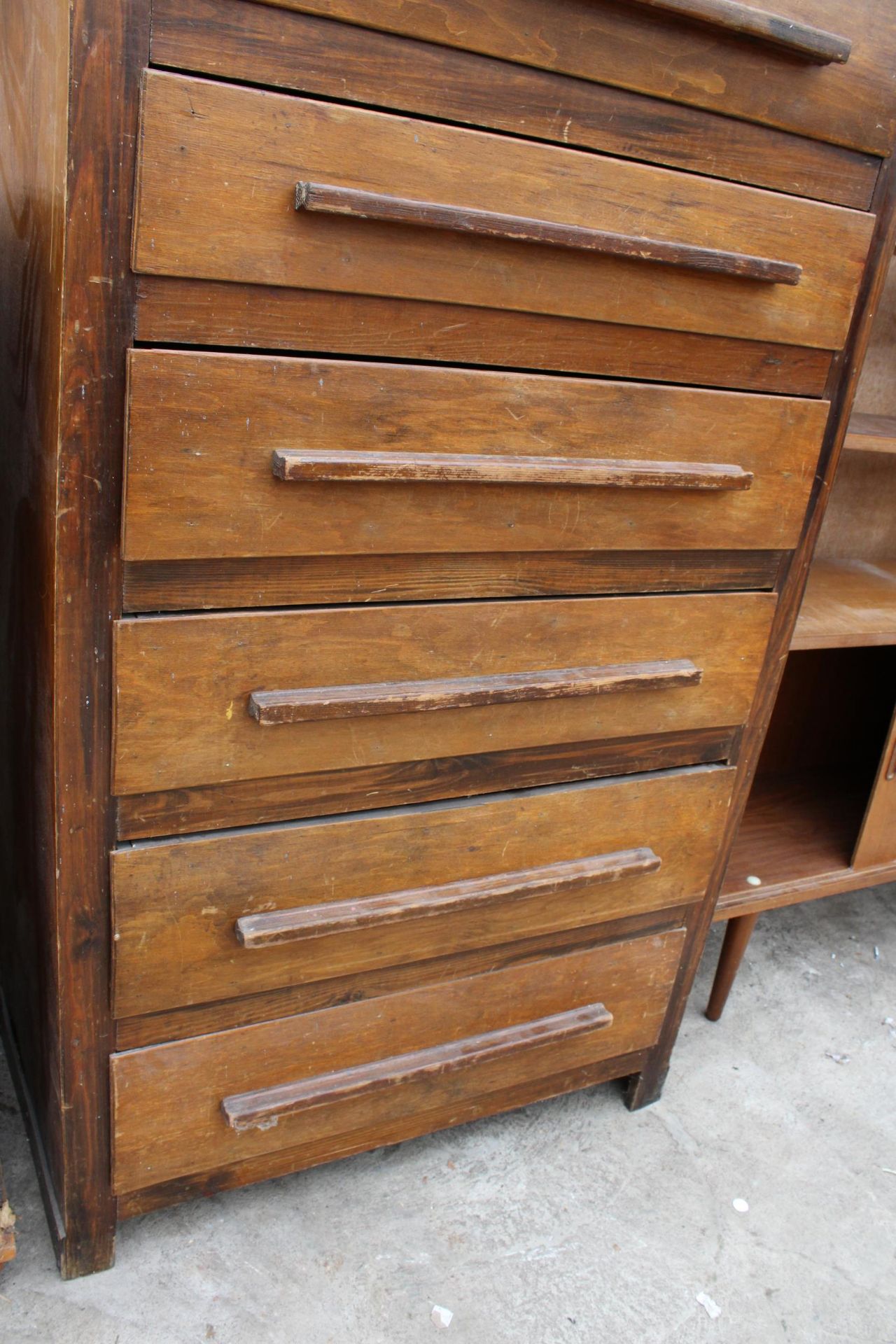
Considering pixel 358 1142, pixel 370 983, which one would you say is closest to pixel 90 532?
pixel 370 983

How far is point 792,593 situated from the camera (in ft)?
4.22

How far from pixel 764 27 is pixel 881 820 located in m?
1.21

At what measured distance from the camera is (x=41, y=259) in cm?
91

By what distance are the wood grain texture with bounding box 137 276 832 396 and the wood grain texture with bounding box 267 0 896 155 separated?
208mm

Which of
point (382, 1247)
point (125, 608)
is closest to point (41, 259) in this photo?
point (125, 608)

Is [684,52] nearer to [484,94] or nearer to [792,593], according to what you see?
[484,94]

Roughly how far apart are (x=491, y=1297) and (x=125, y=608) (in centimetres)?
94

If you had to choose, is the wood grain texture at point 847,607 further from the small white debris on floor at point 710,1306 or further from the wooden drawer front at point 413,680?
the small white debris on floor at point 710,1306

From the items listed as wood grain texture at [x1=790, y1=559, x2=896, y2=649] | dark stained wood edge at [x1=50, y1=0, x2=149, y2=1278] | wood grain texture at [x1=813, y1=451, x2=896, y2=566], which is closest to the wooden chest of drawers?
dark stained wood edge at [x1=50, y1=0, x2=149, y2=1278]

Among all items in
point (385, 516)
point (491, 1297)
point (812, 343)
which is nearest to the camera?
point (385, 516)

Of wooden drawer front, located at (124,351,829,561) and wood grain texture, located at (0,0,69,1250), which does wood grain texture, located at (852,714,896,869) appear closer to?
wooden drawer front, located at (124,351,829,561)

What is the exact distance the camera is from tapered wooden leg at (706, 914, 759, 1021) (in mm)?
1702

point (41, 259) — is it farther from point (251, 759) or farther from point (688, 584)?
point (688, 584)

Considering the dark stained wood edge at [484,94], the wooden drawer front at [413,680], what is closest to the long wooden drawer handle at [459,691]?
the wooden drawer front at [413,680]
